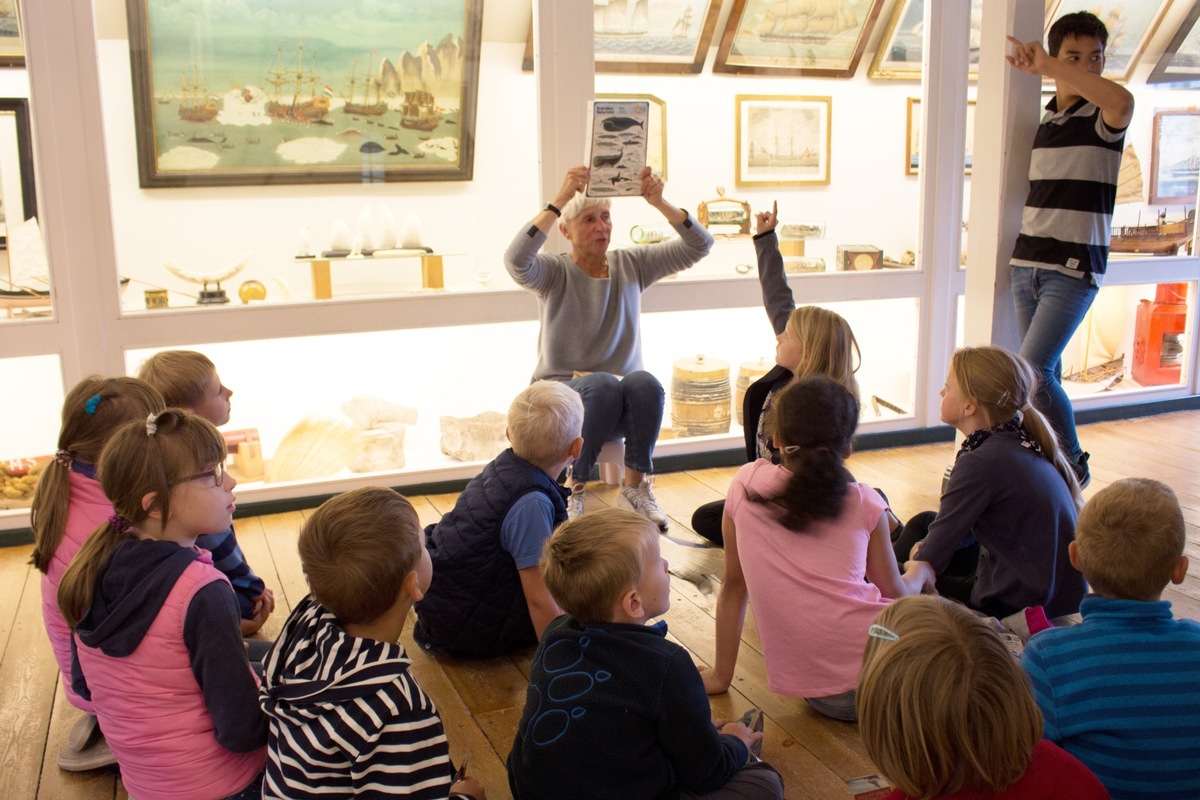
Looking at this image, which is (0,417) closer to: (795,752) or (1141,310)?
(795,752)

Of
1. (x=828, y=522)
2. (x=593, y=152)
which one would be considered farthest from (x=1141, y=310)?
(x=828, y=522)

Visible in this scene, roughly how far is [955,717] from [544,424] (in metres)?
1.63

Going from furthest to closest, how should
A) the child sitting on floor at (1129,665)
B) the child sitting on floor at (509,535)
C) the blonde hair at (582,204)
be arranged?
1. the blonde hair at (582,204)
2. the child sitting on floor at (509,535)
3. the child sitting on floor at (1129,665)

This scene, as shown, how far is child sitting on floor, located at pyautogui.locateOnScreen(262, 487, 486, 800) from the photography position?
1.69 m

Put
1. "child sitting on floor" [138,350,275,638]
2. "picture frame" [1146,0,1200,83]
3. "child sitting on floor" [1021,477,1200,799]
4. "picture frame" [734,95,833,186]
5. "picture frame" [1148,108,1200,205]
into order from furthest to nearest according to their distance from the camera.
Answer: "picture frame" [1148,108,1200,205] → "picture frame" [1146,0,1200,83] → "picture frame" [734,95,833,186] → "child sitting on floor" [138,350,275,638] → "child sitting on floor" [1021,477,1200,799]

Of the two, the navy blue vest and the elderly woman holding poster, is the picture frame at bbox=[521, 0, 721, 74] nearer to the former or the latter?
the elderly woman holding poster

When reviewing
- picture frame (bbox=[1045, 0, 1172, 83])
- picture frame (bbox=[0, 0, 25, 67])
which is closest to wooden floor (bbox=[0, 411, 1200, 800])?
picture frame (bbox=[0, 0, 25, 67])

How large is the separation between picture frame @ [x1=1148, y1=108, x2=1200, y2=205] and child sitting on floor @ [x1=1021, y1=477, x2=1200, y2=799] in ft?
15.2

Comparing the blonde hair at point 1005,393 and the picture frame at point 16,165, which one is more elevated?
the picture frame at point 16,165

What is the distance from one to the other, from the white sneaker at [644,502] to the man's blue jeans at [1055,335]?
1.49 meters

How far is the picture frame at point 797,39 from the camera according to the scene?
4.82m

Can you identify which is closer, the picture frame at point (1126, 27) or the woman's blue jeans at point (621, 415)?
the woman's blue jeans at point (621, 415)

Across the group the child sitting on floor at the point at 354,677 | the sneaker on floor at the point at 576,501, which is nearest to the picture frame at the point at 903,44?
the sneaker on floor at the point at 576,501

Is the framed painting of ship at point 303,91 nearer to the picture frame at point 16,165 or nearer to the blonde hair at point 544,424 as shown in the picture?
the picture frame at point 16,165
